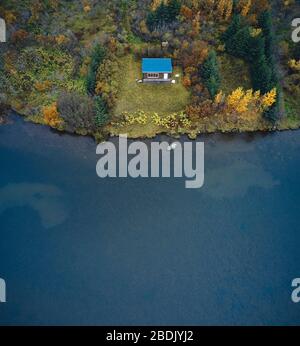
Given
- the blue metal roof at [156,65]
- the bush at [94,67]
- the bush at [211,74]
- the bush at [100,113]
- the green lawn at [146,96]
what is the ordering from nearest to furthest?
the bush at [100,113] < the bush at [211,74] < the bush at [94,67] < the green lawn at [146,96] < the blue metal roof at [156,65]

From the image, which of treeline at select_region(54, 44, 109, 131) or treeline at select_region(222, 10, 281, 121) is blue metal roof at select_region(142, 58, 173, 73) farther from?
treeline at select_region(222, 10, 281, 121)

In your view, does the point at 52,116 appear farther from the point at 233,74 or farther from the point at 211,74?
the point at 233,74

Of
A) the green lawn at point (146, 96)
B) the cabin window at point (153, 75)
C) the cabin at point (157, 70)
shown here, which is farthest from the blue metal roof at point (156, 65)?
the green lawn at point (146, 96)

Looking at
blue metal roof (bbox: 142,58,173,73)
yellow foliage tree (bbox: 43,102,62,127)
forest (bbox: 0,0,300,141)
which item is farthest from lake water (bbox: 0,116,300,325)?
blue metal roof (bbox: 142,58,173,73)

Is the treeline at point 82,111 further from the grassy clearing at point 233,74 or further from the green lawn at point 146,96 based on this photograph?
the grassy clearing at point 233,74

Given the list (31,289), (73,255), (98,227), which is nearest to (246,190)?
(98,227)
